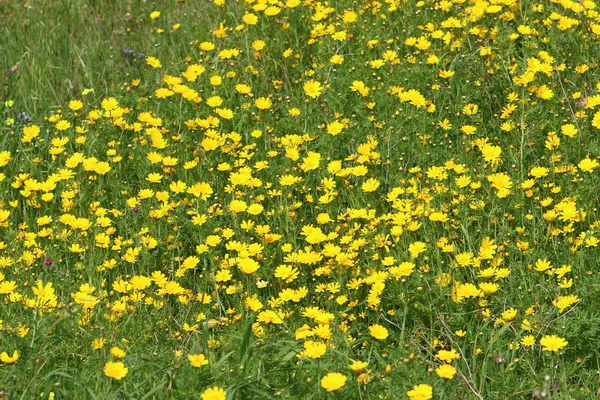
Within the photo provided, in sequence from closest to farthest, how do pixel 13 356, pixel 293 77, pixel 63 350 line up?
pixel 13 356
pixel 63 350
pixel 293 77

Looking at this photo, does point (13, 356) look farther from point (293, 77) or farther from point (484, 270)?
point (293, 77)

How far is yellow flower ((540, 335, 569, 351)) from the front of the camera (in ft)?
10.1

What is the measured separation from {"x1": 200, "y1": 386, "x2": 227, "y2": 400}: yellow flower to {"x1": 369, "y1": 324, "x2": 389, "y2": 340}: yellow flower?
62cm

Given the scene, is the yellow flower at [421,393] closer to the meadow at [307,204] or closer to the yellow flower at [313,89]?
the meadow at [307,204]

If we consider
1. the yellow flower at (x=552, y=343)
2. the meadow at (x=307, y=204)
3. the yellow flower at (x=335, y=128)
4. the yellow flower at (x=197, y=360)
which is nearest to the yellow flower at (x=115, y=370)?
the meadow at (x=307, y=204)

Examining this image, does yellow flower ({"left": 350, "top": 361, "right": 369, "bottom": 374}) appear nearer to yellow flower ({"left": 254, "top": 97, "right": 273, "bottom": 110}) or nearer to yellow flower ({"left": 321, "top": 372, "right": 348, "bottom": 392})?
yellow flower ({"left": 321, "top": 372, "right": 348, "bottom": 392})

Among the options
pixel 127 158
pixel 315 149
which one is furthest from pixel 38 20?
pixel 315 149

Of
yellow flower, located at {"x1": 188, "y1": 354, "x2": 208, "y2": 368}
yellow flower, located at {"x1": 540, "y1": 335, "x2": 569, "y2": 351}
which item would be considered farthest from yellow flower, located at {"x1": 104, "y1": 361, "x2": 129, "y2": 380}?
yellow flower, located at {"x1": 540, "y1": 335, "x2": 569, "y2": 351}

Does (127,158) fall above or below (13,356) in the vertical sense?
below

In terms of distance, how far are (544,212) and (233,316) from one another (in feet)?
4.40

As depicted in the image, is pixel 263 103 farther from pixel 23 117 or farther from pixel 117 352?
pixel 117 352

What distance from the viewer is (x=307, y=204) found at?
422cm

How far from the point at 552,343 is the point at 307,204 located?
4.76 ft

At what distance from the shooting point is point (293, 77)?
5203 mm
